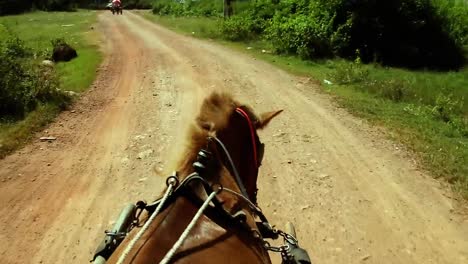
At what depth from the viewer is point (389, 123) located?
10203 mm

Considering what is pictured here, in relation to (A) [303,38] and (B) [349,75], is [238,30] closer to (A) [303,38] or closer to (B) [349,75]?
(A) [303,38]

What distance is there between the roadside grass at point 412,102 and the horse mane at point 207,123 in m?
5.08

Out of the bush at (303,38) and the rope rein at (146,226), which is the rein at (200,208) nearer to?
the rope rein at (146,226)

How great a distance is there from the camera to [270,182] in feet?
24.5

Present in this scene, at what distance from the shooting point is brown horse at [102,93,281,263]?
252cm

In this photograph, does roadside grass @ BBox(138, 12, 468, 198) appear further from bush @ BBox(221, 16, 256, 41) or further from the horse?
the horse

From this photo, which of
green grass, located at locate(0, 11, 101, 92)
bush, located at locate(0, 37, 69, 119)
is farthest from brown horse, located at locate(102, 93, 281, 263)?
green grass, located at locate(0, 11, 101, 92)

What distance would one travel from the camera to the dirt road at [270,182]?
5.94 m

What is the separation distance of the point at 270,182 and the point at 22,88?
6.13 metres

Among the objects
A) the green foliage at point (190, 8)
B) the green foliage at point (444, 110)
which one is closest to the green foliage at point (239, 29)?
the green foliage at point (190, 8)

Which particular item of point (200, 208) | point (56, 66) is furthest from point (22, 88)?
point (200, 208)

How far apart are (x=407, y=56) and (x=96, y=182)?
48.6 ft

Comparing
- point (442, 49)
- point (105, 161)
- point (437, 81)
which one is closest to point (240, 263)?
point (105, 161)

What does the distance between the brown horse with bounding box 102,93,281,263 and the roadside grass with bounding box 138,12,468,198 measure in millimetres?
4909
